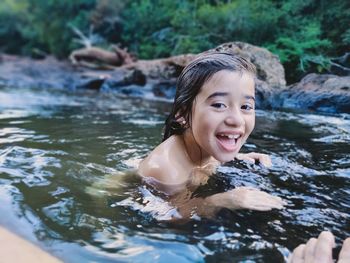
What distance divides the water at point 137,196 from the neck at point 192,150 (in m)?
0.16

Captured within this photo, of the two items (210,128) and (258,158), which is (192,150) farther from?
(258,158)

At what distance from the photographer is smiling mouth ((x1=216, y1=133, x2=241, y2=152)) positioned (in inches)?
87.2

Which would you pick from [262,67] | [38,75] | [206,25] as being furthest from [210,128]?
[38,75]

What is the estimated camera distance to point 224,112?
2.14 m

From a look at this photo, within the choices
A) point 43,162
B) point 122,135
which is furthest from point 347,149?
point 43,162

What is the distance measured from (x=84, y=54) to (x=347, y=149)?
37.0 ft

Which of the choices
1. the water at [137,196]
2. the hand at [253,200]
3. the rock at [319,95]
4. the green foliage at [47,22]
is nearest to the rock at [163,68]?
the rock at [319,95]

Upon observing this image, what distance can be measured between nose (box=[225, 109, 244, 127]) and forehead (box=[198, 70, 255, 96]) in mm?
122

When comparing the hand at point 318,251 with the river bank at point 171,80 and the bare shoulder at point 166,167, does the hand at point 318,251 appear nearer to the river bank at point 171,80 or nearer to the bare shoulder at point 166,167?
the bare shoulder at point 166,167

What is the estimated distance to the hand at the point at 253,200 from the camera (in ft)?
6.36

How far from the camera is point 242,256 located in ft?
4.77

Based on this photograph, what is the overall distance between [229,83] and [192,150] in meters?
0.58

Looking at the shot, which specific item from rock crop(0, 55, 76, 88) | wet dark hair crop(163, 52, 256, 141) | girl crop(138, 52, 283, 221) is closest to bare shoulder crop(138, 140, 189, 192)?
girl crop(138, 52, 283, 221)

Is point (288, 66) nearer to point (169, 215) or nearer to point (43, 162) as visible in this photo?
point (43, 162)
